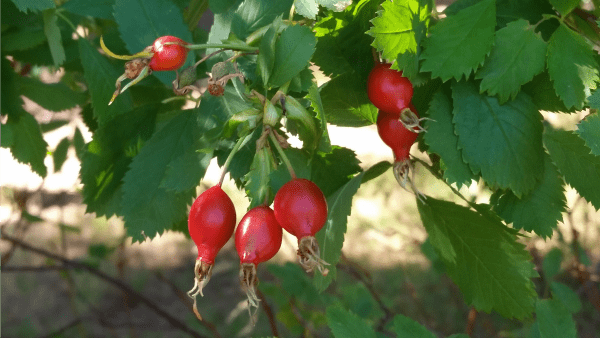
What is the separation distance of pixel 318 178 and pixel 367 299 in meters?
1.06

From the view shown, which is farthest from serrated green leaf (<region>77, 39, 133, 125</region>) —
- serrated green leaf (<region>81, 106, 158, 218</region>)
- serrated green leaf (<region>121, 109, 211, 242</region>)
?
serrated green leaf (<region>121, 109, 211, 242</region>)

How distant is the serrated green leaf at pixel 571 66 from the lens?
616 millimetres

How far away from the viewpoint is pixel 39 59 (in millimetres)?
1131

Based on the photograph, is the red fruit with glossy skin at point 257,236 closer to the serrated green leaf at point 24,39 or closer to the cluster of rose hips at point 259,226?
the cluster of rose hips at point 259,226

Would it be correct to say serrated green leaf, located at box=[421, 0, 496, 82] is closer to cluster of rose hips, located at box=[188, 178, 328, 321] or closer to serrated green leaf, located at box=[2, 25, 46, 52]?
cluster of rose hips, located at box=[188, 178, 328, 321]

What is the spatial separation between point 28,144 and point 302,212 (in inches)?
33.3

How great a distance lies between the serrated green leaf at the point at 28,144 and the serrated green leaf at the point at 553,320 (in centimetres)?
103

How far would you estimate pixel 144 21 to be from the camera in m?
0.82

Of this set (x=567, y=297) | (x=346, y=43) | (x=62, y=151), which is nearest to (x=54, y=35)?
(x=346, y=43)

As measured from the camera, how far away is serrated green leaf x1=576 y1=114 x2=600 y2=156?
22.7 inches

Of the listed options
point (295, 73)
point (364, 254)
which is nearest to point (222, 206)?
point (295, 73)

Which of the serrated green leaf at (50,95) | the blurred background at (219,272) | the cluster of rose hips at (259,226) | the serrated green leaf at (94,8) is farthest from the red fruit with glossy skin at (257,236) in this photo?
the blurred background at (219,272)

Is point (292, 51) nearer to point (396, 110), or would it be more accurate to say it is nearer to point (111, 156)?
point (396, 110)

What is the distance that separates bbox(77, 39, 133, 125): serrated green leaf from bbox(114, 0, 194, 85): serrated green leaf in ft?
0.46
